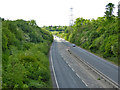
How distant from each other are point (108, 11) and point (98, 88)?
39065 mm

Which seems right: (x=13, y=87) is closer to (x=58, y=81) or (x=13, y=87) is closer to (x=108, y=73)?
(x=58, y=81)

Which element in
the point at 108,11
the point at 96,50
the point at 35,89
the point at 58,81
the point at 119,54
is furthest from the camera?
the point at 108,11

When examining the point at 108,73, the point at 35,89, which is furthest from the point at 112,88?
the point at 35,89

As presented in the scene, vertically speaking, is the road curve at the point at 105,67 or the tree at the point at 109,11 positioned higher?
the tree at the point at 109,11

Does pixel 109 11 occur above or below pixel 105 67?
above

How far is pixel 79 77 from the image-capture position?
65.6 ft

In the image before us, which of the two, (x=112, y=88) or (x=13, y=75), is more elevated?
(x=13, y=75)

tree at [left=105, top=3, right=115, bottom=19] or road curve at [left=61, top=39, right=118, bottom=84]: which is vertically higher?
tree at [left=105, top=3, right=115, bottom=19]

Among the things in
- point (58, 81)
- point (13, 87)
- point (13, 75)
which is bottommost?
point (58, 81)

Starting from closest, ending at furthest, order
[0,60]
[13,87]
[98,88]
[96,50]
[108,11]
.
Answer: [13,87] → [0,60] → [98,88] → [96,50] → [108,11]

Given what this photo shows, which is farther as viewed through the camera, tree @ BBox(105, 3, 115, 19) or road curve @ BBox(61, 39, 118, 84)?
tree @ BBox(105, 3, 115, 19)

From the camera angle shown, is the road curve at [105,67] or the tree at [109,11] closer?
the road curve at [105,67]

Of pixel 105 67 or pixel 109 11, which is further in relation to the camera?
pixel 109 11

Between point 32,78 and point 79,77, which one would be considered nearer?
point 32,78
